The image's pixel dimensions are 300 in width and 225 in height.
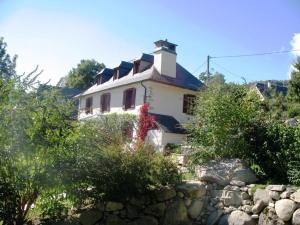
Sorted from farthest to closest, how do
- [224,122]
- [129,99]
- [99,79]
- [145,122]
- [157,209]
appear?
[99,79], [129,99], [145,122], [224,122], [157,209]

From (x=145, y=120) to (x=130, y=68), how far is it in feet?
21.8

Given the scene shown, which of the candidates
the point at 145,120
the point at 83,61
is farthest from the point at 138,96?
the point at 83,61

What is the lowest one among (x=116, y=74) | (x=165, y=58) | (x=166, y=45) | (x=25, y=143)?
(x=25, y=143)

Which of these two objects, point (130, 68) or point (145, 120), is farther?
point (130, 68)

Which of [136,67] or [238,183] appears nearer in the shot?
[238,183]

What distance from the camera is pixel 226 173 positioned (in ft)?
27.7

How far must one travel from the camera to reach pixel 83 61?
1736 inches

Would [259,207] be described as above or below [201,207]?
above

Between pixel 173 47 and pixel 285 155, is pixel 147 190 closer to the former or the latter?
pixel 285 155

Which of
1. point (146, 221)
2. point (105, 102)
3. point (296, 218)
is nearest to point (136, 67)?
point (105, 102)

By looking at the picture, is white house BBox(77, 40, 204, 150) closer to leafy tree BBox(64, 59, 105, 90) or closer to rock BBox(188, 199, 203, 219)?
rock BBox(188, 199, 203, 219)

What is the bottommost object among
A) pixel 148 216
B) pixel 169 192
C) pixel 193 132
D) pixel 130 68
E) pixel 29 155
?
pixel 148 216

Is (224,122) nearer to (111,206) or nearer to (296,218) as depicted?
(296,218)

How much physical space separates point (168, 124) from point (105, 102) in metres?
6.66
